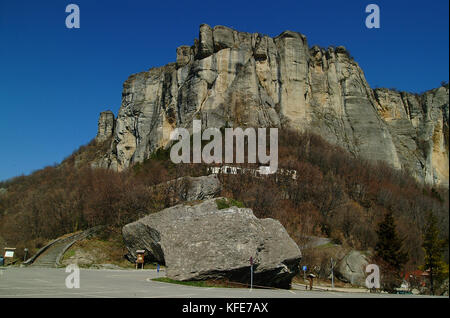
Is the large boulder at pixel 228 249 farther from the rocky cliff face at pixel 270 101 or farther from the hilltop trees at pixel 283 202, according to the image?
the rocky cliff face at pixel 270 101

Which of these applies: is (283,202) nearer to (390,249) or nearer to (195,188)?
(195,188)

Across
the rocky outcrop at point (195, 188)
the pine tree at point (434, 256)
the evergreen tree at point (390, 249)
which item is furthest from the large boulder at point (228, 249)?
the pine tree at point (434, 256)

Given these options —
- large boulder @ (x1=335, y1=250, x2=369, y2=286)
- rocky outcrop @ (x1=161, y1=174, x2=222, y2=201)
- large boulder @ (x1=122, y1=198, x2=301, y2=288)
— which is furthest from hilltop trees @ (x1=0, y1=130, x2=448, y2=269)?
large boulder @ (x1=122, y1=198, x2=301, y2=288)

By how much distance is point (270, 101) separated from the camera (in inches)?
3366

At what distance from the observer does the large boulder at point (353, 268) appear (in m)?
34.7

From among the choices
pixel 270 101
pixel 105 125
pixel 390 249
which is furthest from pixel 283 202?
pixel 105 125

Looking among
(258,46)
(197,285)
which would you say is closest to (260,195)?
(197,285)

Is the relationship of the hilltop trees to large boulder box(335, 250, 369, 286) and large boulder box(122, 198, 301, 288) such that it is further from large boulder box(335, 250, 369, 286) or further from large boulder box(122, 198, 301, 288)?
large boulder box(122, 198, 301, 288)

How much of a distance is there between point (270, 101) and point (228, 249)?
70306 mm

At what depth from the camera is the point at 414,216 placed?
177ft

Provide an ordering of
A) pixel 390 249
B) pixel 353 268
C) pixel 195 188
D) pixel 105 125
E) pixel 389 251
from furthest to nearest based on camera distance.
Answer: pixel 105 125, pixel 195 188, pixel 390 249, pixel 389 251, pixel 353 268

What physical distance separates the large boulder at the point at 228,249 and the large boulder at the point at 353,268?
16947 mm
